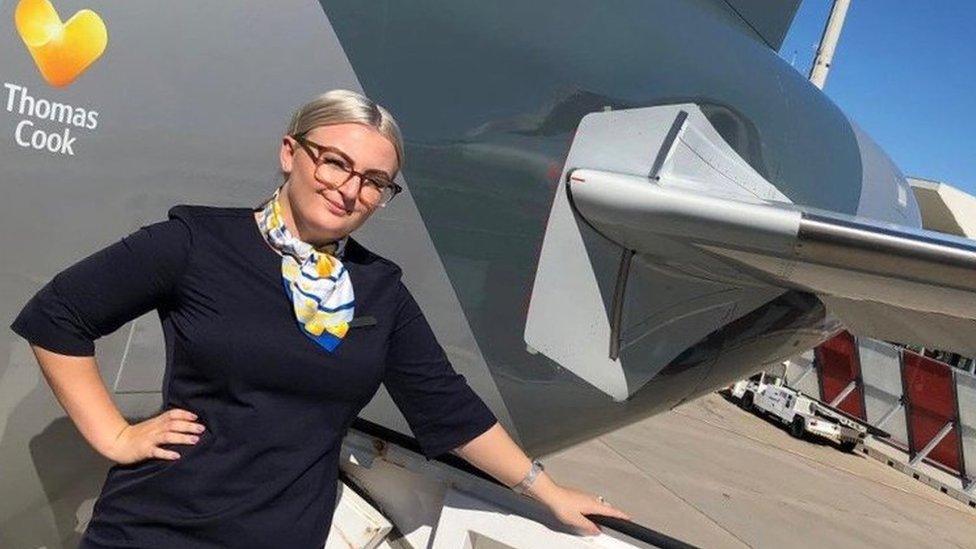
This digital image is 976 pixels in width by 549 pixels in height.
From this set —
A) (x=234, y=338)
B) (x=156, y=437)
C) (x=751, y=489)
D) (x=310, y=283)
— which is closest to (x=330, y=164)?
(x=310, y=283)

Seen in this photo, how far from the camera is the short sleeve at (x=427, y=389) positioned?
5.65 ft

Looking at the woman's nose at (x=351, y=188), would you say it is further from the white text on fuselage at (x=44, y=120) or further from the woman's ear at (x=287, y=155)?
the white text on fuselage at (x=44, y=120)

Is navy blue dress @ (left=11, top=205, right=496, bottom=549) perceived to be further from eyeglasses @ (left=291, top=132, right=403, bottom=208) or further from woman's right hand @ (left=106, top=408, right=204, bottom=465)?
eyeglasses @ (left=291, top=132, right=403, bottom=208)

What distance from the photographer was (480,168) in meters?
2.37

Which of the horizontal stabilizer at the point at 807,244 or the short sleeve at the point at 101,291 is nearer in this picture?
the short sleeve at the point at 101,291

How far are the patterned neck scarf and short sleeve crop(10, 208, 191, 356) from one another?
0.51 ft

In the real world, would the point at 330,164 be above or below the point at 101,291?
above

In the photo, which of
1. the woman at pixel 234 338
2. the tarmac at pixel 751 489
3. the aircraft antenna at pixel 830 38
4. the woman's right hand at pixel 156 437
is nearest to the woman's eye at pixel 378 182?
the woman at pixel 234 338

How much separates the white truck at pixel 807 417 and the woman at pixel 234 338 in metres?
13.1

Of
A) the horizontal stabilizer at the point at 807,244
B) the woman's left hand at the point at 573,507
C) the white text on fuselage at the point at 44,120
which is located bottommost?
Result: the woman's left hand at the point at 573,507

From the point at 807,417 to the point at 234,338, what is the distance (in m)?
14.4

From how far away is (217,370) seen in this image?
1.45 m

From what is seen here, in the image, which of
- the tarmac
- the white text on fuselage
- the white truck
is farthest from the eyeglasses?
the white truck

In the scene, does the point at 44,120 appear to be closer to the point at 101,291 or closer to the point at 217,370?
the point at 101,291
